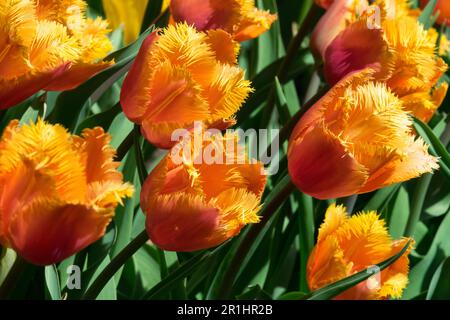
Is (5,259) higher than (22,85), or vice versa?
(22,85)

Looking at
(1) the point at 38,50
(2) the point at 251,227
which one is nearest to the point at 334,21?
(2) the point at 251,227

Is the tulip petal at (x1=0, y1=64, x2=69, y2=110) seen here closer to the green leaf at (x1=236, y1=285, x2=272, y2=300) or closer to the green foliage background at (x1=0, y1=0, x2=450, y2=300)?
the green foliage background at (x1=0, y1=0, x2=450, y2=300)

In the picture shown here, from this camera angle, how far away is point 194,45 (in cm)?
62

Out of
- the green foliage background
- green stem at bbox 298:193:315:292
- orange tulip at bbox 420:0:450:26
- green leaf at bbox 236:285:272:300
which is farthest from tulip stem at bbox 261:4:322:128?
orange tulip at bbox 420:0:450:26

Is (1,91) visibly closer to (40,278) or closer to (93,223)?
(93,223)

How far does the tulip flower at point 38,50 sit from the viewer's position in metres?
0.56

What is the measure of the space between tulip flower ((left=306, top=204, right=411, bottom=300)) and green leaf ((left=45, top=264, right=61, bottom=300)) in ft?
0.73

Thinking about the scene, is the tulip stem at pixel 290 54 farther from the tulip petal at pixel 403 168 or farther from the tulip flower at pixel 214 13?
the tulip petal at pixel 403 168

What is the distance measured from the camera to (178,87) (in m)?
0.60

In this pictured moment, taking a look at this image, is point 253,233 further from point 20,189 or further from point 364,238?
point 20,189

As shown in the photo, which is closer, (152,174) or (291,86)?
(152,174)

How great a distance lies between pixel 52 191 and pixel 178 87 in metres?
0.15

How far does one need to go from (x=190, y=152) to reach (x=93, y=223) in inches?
3.5
